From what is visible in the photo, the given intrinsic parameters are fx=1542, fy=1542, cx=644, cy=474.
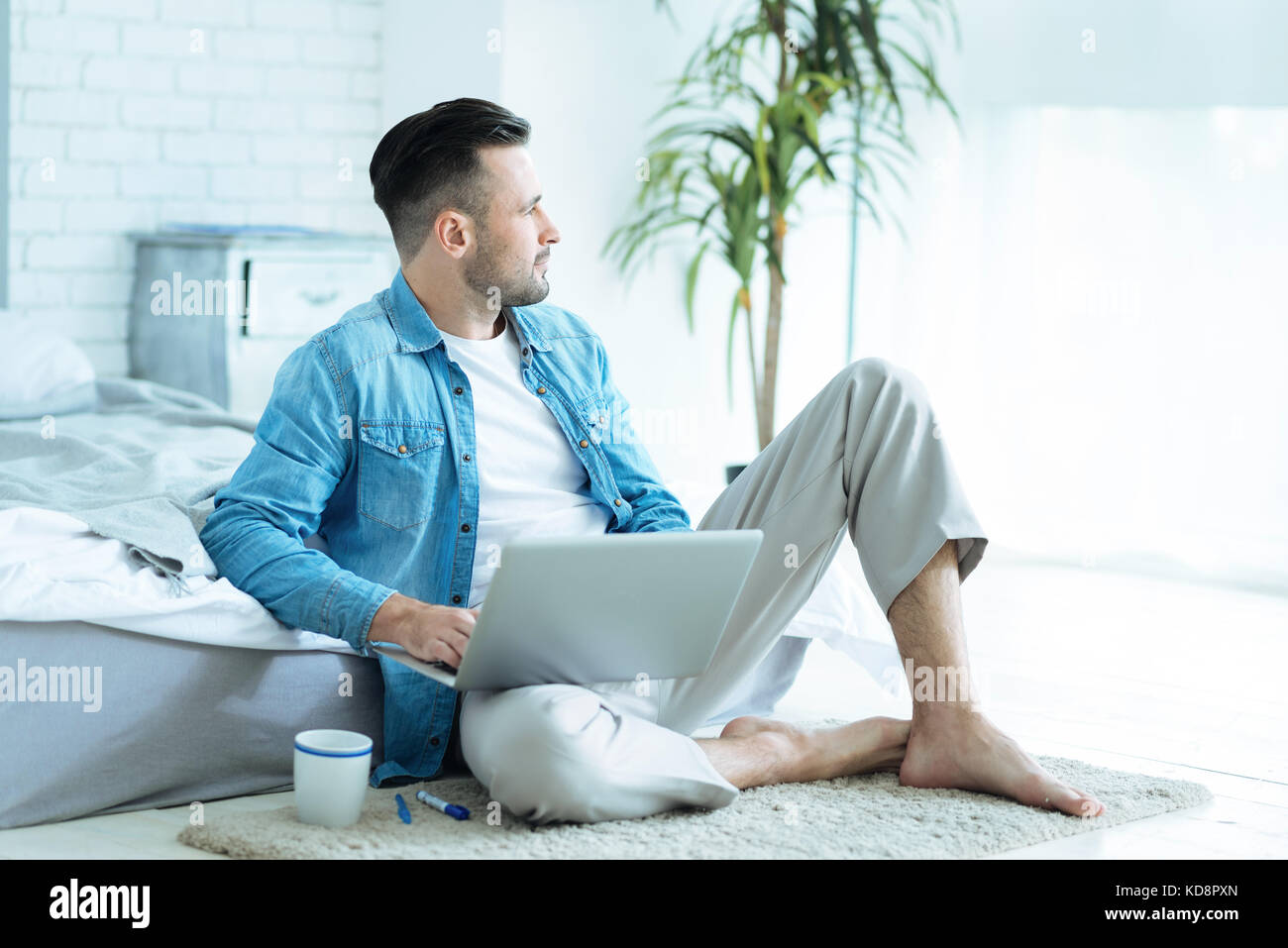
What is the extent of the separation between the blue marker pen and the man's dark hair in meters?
0.73

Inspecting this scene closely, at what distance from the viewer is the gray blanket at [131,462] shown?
1.99 m

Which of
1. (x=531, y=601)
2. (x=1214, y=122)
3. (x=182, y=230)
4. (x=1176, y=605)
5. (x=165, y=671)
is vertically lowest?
(x=1176, y=605)

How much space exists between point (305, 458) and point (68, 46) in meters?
2.79

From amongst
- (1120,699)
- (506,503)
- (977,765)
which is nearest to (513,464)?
(506,503)

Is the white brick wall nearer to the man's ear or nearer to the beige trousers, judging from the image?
the man's ear

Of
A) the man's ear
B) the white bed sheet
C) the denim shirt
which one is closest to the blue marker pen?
the denim shirt

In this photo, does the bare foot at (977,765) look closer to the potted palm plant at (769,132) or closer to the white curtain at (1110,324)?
the potted palm plant at (769,132)

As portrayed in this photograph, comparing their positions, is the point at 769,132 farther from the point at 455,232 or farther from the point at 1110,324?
the point at 455,232

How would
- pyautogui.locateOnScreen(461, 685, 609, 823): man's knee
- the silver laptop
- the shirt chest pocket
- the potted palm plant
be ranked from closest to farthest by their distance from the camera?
the silver laptop
pyautogui.locateOnScreen(461, 685, 609, 823): man's knee
the shirt chest pocket
the potted palm plant

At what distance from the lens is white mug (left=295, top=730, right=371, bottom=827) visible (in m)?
1.77

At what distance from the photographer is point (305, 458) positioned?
1.93 metres
